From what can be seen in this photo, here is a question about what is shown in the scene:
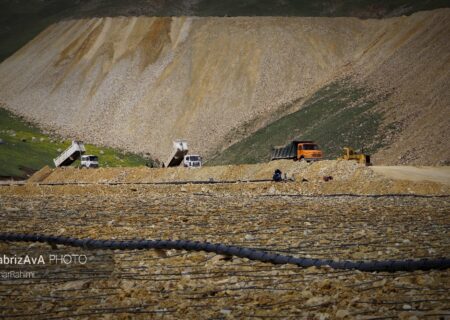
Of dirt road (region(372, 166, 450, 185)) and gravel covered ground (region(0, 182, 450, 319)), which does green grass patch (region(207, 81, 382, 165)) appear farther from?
gravel covered ground (region(0, 182, 450, 319))

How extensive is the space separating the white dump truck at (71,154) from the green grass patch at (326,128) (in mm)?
14915

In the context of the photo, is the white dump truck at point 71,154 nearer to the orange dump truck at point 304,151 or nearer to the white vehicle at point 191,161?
the white vehicle at point 191,161

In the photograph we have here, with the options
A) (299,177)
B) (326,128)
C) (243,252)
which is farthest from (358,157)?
(243,252)

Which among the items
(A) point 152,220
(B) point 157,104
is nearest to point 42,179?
(B) point 157,104

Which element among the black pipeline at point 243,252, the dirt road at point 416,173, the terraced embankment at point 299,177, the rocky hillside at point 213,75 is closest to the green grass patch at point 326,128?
the rocky hillside at point 213,75

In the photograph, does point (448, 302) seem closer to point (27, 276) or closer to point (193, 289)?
point (193, 289)

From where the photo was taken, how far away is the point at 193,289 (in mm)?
11742

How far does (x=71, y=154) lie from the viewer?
234 ft

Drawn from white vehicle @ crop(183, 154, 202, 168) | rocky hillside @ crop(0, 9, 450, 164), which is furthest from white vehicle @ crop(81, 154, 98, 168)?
rocky hillside @ crop(0, 9, 450, 164)

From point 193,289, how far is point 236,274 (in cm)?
129

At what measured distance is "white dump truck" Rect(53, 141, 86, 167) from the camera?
70750mm

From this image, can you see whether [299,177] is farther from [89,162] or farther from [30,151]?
[30,151]

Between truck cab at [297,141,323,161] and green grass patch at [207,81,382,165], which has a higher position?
green grass patch at [207,81,382,165]

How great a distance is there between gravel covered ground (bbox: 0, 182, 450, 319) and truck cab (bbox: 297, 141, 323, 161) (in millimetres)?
30911
